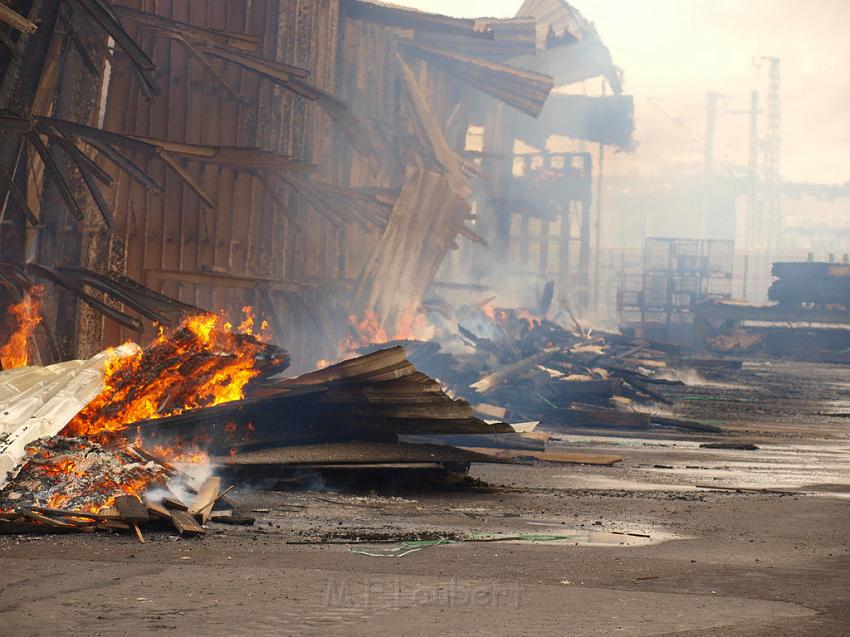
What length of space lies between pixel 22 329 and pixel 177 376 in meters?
2.52

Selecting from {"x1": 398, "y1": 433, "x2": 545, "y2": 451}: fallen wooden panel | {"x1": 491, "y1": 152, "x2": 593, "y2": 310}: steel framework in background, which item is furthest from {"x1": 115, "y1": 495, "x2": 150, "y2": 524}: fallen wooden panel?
{"x1": 491, "y1": 152, "x2": 593, "y2": 310}: steel framework in background

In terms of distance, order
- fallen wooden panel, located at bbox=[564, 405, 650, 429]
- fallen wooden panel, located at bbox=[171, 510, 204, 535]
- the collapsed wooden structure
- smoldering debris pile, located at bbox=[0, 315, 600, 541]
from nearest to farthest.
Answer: fallen wooden panel, located at bbox=[171, 510, 204, 535] < smoldering debris pile, located at bbox=[0, 315, 600, 541] < the collapsed wooden structure < fallen wooden panel, located at bbox=[564, 405, 650, 429]

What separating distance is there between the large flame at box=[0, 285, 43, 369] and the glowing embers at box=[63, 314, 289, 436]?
224cm

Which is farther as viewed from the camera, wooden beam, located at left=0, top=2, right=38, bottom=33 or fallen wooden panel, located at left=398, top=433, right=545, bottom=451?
fallen wooden panel, located at left=398, top=433, right=545, bottom=451

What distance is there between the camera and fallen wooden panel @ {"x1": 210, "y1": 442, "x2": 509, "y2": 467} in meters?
8.95

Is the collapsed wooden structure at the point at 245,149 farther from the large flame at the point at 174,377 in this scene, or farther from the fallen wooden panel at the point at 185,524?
the fallen wooden panel at the point at 185,524

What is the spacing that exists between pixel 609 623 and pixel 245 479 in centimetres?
454

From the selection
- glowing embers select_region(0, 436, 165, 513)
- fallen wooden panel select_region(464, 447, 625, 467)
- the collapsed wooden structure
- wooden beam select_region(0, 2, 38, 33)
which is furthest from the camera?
fallen wooden panel select_region(464, 447, 625, 467)

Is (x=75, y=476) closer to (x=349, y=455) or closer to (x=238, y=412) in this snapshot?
(x=238, y=412)

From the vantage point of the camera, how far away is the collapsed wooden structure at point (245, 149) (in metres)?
10.6

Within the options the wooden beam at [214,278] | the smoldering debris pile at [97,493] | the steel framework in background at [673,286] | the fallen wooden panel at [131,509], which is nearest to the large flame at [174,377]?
the smoldering debris pile at [97,493]

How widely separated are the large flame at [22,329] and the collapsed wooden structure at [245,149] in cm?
35

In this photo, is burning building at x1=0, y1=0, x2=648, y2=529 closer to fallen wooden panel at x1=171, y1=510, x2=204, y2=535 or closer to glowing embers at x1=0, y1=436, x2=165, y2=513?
glowing embers at x1=0, y1=436, x2=165, y2=513

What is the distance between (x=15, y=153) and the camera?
10289mm
